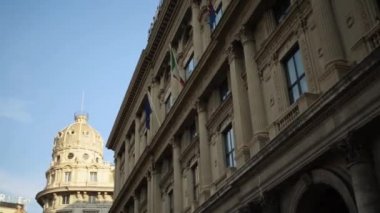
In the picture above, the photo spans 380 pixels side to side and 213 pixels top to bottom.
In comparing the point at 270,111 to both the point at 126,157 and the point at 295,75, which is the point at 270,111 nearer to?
the point at 295,75

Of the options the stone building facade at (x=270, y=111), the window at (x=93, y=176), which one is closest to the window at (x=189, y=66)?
the stone building facade at (x=270, y=111)

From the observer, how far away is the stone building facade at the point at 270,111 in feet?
47.1

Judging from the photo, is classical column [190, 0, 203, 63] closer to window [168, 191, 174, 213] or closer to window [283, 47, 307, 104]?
window [168, 191, 174, 213]

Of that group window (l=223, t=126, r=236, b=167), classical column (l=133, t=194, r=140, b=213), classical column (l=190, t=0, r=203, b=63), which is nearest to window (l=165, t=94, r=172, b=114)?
classical column (l=190, t=0, r=203, b=63)

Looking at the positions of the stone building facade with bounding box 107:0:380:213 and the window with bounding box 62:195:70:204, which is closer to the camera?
the stone building facade with bounding box 107:0:380:213

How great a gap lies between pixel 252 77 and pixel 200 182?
7.10 meters

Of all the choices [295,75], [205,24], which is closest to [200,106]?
[205,24]

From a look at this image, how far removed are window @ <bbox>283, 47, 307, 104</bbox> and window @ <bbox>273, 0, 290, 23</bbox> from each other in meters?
2.02

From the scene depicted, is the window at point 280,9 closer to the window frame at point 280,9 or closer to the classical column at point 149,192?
the window frame at point 280,9

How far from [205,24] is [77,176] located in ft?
201

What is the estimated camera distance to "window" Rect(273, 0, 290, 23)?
2111cm

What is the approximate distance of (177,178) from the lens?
98.5 ft

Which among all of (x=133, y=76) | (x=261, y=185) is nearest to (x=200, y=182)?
(x=261, y=185)

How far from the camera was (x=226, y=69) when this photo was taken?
2555 centimetres
